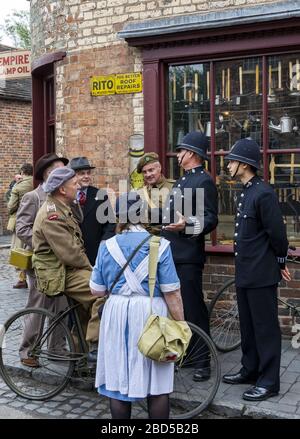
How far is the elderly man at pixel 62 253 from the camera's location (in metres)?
4.81

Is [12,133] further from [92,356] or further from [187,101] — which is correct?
[92,356]

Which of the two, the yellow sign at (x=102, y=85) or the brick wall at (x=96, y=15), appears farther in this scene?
the yellow sign at (x=102, y=85)

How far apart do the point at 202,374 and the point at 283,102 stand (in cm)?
309

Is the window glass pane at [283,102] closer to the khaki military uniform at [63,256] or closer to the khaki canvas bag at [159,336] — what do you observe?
the khaki military uniform at [63,256]

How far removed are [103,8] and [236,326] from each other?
161 inches

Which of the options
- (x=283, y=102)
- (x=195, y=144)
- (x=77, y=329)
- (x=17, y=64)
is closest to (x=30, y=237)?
(x=77, y=329)

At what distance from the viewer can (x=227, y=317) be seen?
611 centimetres

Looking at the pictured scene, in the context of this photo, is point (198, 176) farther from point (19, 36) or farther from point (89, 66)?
point (19, 36)

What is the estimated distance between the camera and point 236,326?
19.8ft

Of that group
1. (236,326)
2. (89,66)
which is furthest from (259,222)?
(89,66)

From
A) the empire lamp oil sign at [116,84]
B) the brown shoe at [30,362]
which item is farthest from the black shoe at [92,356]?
the empire lamp oil sign at [116,84]

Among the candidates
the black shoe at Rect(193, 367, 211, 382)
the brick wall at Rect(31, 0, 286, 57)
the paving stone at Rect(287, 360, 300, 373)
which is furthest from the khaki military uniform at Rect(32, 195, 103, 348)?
the brick wall at Rect(31, 0, 286, 57)

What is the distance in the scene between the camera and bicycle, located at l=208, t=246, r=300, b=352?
19.4 feet

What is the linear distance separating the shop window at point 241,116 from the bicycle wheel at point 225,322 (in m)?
0.76
